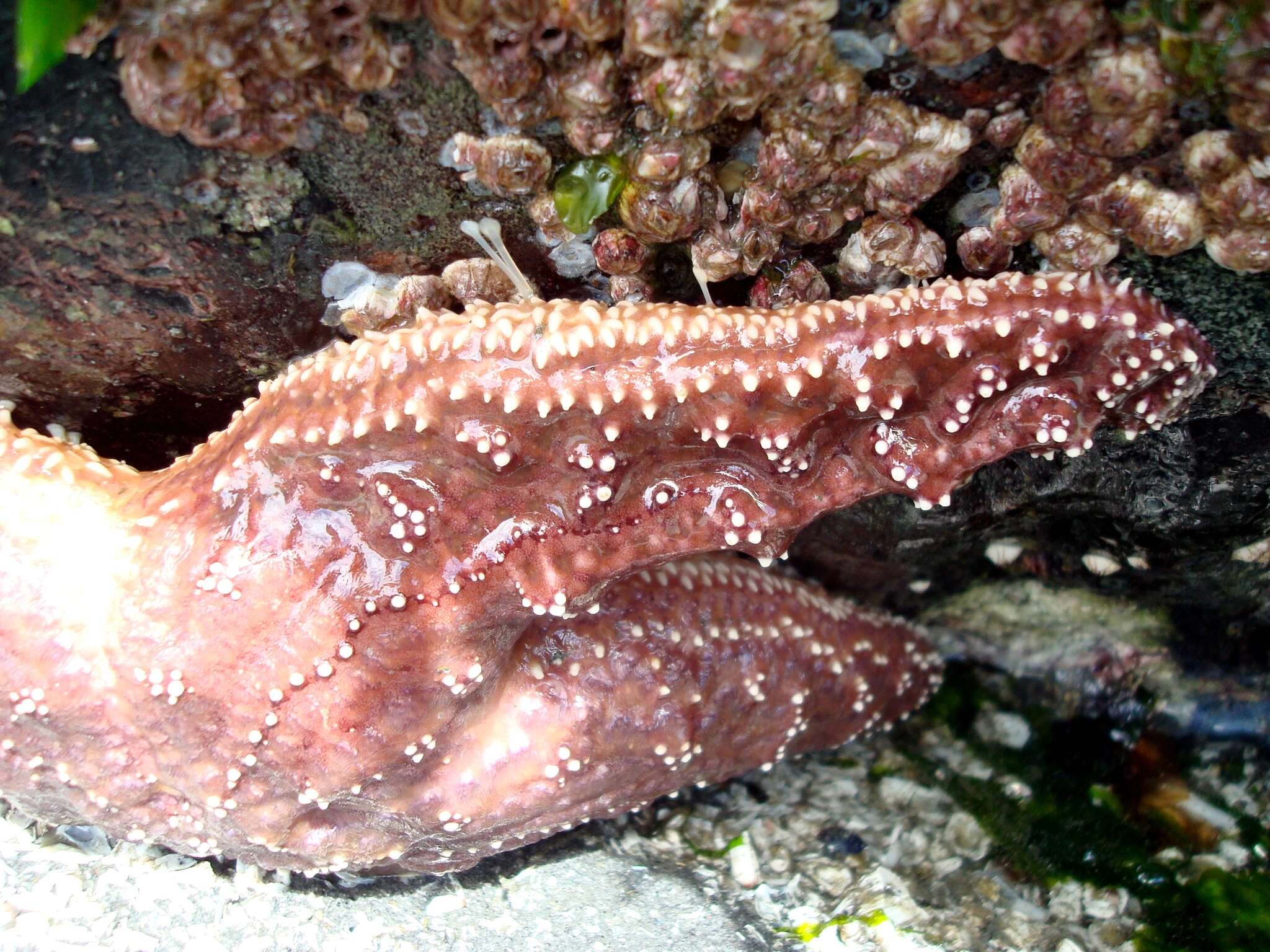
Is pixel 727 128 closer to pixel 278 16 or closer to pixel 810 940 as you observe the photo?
pixel 278 16

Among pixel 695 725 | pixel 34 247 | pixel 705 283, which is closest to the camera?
pixel 34 247

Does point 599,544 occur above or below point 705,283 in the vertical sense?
below

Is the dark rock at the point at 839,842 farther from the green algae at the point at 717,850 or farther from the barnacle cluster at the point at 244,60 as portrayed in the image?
the barnacle cluster at the point at 244,60

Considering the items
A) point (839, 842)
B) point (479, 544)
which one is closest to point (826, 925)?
point (839, 842)

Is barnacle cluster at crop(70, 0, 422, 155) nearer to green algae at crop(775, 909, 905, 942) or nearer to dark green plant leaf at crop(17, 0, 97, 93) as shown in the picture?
dark green plant leaf at crop(17, 0, 97, 93)

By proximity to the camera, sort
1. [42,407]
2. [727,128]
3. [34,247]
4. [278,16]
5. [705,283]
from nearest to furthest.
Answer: [278,16], [727,128], [34,247], [705,283], [42,407]

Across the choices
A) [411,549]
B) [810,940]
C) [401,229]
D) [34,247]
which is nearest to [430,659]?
[411,549]
